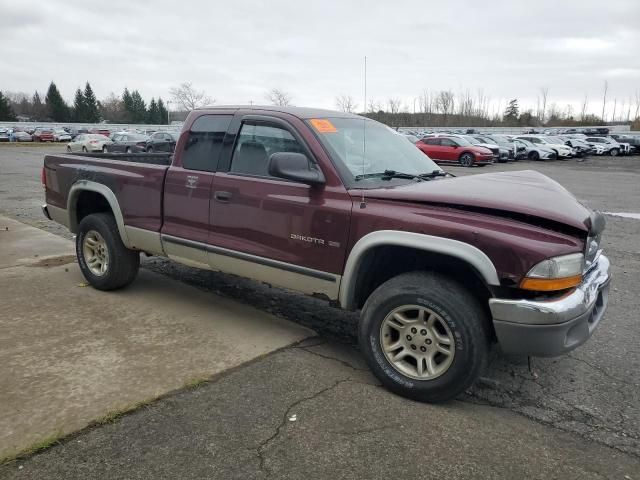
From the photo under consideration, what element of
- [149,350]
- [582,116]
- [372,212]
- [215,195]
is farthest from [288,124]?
[582,116]

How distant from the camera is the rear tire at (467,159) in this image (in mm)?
25453

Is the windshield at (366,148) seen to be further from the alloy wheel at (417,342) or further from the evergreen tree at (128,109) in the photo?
the evergreen tree at (128,109)

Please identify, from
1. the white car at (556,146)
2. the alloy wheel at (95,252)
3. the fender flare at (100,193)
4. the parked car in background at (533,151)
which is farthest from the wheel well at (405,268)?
the white car at (556,146)

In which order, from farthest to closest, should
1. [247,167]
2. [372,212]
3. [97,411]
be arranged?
1. [247,167]
2. [372,212]
3. [97,411]

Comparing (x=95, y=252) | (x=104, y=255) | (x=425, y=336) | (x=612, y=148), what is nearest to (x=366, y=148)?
(x=425, y=336)

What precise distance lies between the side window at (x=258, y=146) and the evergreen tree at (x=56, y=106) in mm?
101400

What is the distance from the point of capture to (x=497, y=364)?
12.5 ft

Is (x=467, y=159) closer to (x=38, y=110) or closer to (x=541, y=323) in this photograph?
(x=541, y=323)

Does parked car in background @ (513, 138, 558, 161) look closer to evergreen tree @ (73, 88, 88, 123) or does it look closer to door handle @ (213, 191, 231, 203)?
door handle @ (213, 191, 231, 203)

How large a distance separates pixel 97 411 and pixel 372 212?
2023 mm

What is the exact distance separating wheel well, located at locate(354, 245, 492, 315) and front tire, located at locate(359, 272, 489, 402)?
12 cm

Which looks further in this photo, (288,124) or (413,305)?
(288,124)

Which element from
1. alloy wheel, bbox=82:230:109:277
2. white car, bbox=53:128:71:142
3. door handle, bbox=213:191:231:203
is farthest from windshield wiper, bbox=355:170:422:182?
white car, bbox=53:128:71:142

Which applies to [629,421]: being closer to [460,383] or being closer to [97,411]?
[460,383]
